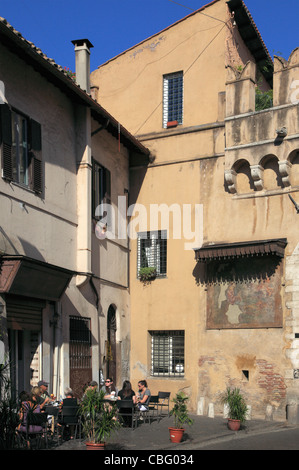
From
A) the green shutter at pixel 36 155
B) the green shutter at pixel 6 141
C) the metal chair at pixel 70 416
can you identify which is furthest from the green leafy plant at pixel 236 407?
the green shutter at pixel 6 141

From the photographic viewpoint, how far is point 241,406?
15.7 metres

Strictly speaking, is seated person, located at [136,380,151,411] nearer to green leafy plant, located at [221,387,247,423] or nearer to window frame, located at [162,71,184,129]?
green leafy plant, located at [221,387,247,423]

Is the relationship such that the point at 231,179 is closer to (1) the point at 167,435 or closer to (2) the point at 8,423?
(1) the point at 167,435

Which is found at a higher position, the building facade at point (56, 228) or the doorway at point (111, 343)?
the building facade at point (56, 228)

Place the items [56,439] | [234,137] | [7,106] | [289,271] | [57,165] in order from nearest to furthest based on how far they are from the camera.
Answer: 1. [56,439]
2. [7,106]
3. [57,165]
4. [289,271]
5. [234,137]

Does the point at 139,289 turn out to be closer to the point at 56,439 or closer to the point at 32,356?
the point at 32,356

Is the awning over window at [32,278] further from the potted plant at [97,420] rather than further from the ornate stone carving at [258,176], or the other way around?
the ornate stone carving at [258,176]

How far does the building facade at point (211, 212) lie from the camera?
18.6 m

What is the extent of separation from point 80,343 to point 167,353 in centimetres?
375

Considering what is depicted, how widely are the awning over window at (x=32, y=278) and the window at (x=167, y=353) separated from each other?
5.31 meters

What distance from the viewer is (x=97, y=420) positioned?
1168 cm

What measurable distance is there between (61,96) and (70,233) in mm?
3525

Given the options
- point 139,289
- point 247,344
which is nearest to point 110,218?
point 139,289

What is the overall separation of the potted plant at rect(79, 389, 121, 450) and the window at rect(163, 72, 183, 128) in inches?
448
